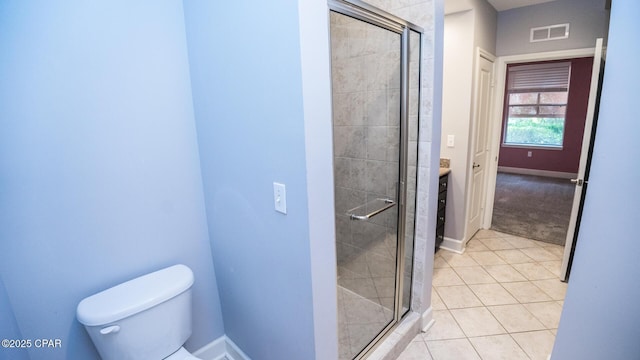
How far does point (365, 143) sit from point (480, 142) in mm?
2005

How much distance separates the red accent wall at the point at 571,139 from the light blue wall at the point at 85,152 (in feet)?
23.6

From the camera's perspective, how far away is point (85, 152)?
1.23 meters

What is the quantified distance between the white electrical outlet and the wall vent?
3.59m

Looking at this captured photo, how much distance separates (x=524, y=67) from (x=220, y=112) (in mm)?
7264

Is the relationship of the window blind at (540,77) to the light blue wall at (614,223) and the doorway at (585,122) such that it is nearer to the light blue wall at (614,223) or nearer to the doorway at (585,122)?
the doorway at (585,122)

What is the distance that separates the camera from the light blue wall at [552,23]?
287cm

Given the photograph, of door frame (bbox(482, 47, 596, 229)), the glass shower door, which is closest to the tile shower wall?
the glass shower door

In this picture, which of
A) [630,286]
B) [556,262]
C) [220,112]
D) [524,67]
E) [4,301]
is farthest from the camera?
[524,67]

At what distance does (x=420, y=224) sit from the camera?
6.18 feet

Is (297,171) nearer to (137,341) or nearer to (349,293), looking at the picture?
(137,341)

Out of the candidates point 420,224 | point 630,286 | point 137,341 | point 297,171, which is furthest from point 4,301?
point 630,286

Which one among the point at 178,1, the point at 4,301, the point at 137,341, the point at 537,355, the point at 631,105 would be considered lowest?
the point at 537,355

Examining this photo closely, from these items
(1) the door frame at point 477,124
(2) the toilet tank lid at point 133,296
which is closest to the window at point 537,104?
(1) the door frame at point 477,124

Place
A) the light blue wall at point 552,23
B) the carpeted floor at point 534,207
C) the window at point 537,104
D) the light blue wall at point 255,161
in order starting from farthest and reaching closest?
the window at point 537,104 → the carpeted floor at point 534,207 → the light blue wall at point 552,23 → the light blue wall at point 255,161
